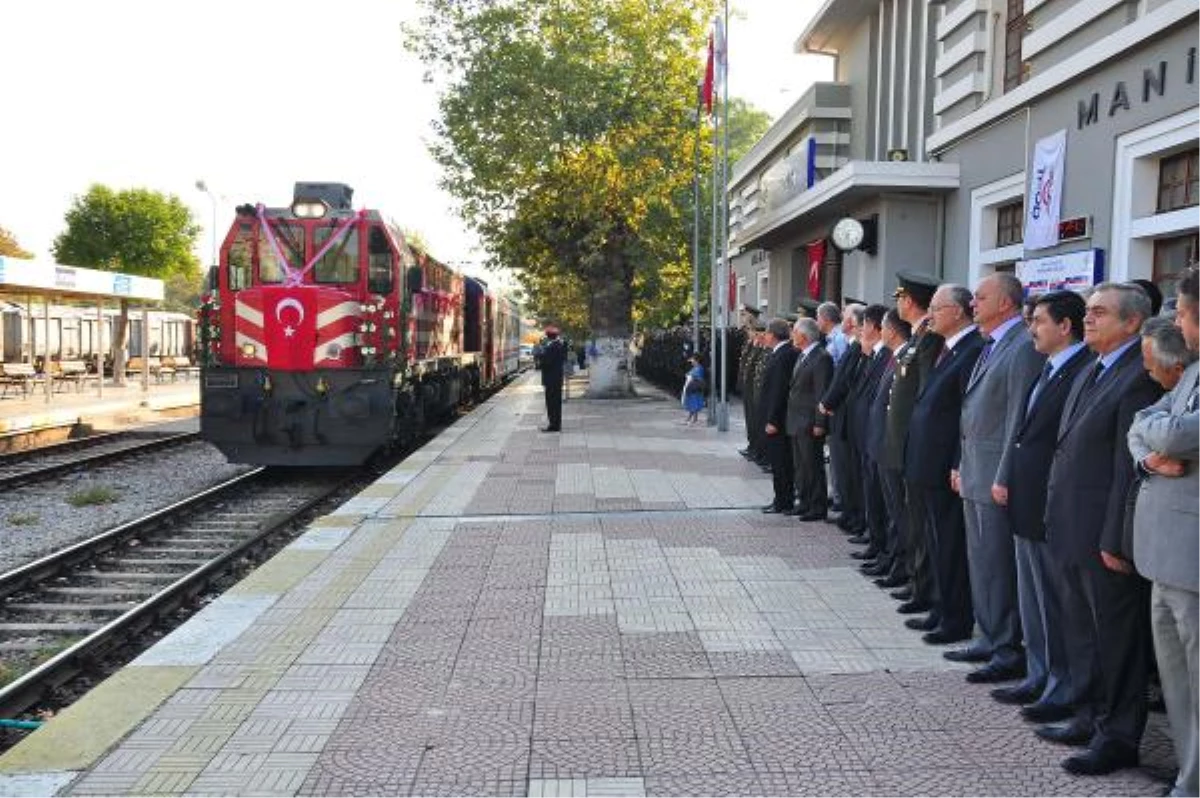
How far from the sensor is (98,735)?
14.5 ft

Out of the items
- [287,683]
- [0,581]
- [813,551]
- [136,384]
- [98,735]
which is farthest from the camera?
[136,384]

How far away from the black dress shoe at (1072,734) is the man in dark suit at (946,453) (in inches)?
57.2

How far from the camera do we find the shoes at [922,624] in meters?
6.00

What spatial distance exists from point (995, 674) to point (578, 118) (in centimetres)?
2078

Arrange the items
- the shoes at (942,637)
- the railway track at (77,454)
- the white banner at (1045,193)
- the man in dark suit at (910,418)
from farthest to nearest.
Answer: the railway track at (77,454), the white banner at (1045,193), the man in dark suit at (910,418), the shoes at (942,637)

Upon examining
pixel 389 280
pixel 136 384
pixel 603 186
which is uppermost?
pixel 603 186

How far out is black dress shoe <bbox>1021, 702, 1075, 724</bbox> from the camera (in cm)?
462

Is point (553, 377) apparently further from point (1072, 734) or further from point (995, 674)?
point (1072, 734)

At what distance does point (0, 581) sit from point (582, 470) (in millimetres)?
6902

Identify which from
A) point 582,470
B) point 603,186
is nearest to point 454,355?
point 603,186

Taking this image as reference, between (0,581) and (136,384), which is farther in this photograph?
(136,384)

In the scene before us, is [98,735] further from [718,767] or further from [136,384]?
[136,384]

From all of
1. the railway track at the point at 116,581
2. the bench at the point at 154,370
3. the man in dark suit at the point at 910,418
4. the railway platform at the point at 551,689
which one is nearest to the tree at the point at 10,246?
the bench at the point at 154,370

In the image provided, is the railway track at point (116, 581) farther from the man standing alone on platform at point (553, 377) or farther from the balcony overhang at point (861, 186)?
the balcony overhang at point (861, 186)
